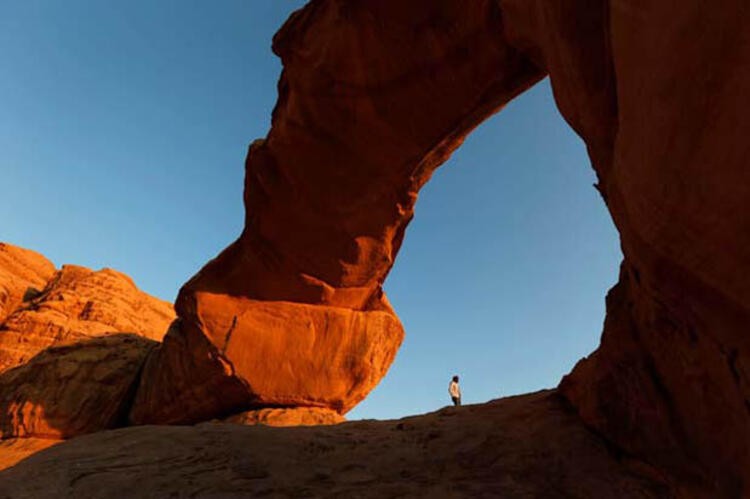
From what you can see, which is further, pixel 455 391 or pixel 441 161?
pixel 455 391

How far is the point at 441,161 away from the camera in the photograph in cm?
685

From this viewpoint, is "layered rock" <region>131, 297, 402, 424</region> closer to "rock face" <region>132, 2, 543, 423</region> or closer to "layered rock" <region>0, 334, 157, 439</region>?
"rock face" <region>132, 2, 543, 423</region>

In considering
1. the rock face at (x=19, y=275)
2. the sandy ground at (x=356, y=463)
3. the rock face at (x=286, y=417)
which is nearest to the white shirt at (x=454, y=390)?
the rock face at (x=286, y=417)

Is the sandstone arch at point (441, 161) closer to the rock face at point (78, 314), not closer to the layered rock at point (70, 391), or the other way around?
the layered rock at point (70, 391)

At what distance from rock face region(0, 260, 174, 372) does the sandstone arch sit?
550cm

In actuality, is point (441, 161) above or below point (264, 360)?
above

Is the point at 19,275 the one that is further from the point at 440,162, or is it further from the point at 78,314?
the point at 440,162

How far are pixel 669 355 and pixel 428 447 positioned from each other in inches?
79.1

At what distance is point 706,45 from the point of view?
1.69 m

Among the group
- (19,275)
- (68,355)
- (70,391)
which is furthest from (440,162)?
(19,275)

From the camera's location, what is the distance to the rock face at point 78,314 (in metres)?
12.6

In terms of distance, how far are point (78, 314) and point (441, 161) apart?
12.3 metres

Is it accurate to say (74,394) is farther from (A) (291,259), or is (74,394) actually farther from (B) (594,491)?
(B) (594,491)

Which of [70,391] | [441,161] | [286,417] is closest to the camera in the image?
[441,161]
